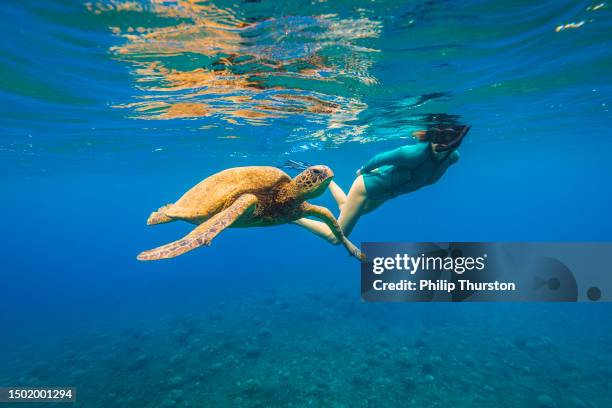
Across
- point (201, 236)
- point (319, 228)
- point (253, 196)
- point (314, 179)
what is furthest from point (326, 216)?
point (201, 236)

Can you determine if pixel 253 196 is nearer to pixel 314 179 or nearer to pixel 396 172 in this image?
pixel 314 179

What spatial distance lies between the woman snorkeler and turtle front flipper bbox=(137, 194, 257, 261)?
10.7 feet

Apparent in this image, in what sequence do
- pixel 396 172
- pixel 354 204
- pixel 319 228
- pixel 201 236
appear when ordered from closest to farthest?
pixel 201 236, pixel 396 172, pixel 319 228, pixel 354 204

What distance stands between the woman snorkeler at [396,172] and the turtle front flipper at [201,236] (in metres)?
3.26

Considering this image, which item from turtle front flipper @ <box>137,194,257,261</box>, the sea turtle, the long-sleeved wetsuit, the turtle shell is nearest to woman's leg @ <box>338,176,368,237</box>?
the long-sleeved wetsuit

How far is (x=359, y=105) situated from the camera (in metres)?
12.5

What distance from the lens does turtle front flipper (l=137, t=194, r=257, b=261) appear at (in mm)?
3268

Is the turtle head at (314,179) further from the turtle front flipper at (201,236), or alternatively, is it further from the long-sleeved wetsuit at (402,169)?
the long-sleeved wetsuit at (402,169)

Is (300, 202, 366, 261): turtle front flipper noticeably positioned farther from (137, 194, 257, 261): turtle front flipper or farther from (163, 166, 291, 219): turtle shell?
(137, 194, 257, 261): turtle front flipper

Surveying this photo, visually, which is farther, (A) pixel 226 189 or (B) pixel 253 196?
(A) pixel 226 189

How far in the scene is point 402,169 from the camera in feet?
23.5

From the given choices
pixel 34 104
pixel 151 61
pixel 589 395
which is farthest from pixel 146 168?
pixel 589 395

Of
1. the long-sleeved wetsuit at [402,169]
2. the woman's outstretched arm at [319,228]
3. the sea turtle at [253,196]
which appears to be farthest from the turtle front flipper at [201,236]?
the long-sleeved wetsuit at [402,169]

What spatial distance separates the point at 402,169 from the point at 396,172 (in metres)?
0.18
